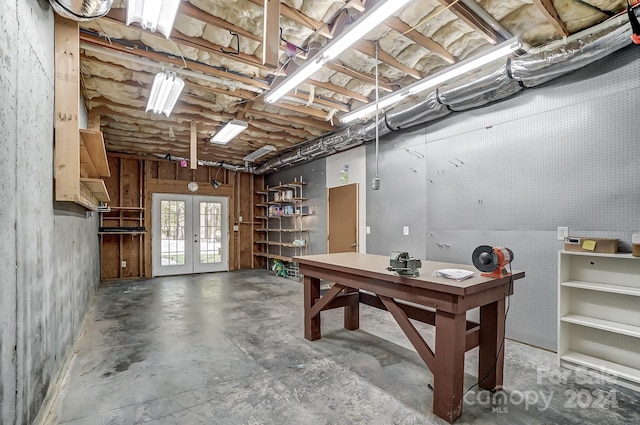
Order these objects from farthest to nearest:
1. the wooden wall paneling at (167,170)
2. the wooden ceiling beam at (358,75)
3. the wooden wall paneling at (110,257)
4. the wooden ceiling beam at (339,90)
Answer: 1. the wooden wall paneling at (167,170)
2. the wooden wall paneling at (110,257)
3. the wooden ceiling beam at (339,90)
4. the wooden ceiling beam at (358,75)

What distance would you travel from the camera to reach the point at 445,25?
8.93 feet

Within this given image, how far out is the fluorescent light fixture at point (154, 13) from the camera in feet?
6.81

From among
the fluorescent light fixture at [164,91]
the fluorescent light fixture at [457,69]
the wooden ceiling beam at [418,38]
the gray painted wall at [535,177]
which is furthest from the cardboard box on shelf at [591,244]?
the fluorescent light fixture at [164,91]

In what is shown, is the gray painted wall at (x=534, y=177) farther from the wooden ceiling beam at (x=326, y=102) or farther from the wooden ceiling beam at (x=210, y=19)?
the wooden ceiling beam at (x=210, y=19)

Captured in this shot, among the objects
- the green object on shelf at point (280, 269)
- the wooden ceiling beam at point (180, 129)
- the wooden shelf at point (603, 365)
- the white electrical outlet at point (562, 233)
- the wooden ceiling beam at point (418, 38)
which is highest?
the wooden ceiling beam at point (418, 38)

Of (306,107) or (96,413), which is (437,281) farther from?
(306,107)

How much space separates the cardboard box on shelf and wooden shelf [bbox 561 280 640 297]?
299mm

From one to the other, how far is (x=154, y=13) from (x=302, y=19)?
109 centimetres

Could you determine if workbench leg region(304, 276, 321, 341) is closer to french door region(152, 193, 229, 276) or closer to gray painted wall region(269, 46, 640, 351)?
gray painted wall region(269, 46, 640, 351)

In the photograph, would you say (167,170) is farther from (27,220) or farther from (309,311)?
(27,220)

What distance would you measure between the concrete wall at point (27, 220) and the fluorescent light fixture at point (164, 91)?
924 mm

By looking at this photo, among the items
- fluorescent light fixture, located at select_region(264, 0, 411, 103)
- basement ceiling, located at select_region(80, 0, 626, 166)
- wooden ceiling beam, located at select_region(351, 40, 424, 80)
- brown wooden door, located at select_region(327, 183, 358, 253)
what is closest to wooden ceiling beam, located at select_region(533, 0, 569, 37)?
basement ceiling, located at select_region(80, 0, 626, 166)

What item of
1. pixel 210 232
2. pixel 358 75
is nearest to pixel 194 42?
pixel 358 75

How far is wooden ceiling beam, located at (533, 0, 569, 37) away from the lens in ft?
7.61
